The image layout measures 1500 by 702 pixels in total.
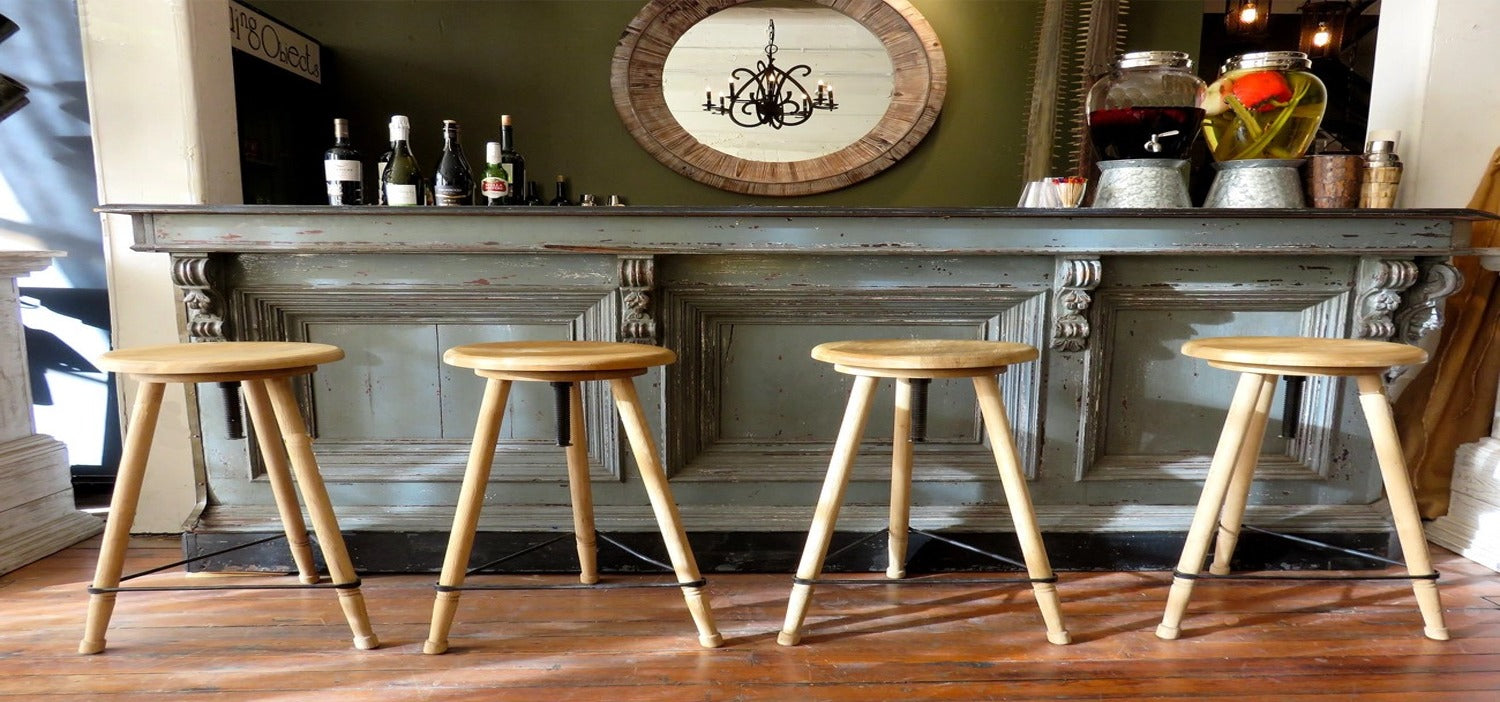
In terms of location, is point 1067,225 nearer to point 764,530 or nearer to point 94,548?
point 764,530

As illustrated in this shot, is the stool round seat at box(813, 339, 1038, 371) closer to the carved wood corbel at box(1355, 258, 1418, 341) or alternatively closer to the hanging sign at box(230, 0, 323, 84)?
the carved wood corbel at box(1355, 258, 1418, 341)

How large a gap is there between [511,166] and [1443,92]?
8.90 ft

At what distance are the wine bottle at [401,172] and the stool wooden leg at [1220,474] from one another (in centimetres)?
185

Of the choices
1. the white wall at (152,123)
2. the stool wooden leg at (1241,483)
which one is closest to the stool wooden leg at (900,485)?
→ the stool wooden leg at (1241,483)

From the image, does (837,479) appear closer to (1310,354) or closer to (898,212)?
(898,212)

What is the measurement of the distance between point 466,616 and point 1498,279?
2.68 metres

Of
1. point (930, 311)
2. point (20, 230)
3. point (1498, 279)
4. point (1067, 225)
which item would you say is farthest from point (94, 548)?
point (1498, 279)

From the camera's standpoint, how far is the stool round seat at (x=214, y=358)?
1247 millimetres

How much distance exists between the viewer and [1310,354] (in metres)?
1.32

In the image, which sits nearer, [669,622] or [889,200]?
[669,622]

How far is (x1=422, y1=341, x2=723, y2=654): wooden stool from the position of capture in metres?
1.24

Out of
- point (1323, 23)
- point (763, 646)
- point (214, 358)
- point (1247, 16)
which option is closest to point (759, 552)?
point (763, 646)

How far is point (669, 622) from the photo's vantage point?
154 centimetres

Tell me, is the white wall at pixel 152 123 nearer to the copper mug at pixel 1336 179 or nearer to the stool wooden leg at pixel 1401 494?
the stool wooden leg at pixel 1401 494
